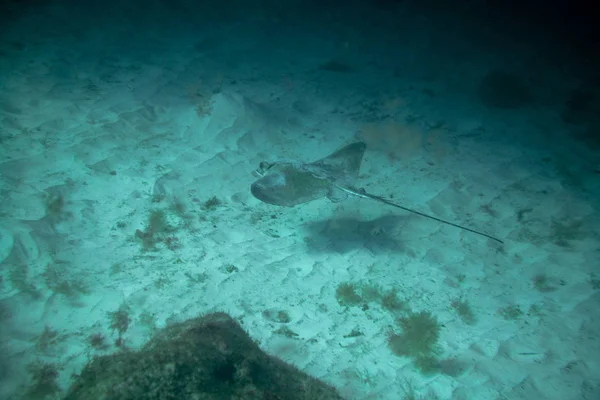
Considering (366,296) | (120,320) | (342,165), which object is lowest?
(366,296)

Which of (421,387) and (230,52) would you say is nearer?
(421,387)

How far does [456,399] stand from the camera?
3.25 metres

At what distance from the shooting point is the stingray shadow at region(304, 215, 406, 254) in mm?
4965

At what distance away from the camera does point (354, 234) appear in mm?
5207

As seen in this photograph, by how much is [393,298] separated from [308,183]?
8.40 feet

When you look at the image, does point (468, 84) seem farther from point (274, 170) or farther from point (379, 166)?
point (274, 170)

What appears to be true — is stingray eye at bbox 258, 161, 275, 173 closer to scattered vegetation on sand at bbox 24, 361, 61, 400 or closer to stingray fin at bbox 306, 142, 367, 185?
stingray fin at bbox 306, 142, 367, 185

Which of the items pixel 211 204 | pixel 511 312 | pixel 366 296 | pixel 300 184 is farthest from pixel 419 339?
pixel 211 204

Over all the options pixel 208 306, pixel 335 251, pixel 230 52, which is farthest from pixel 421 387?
pixel 230 52

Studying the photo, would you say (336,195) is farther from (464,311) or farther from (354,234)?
(464,311)

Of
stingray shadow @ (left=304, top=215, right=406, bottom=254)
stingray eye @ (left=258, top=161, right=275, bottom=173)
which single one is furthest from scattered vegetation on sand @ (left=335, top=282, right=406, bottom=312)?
stingray eye @ (left=258, top=161, right=275, bottom=173)

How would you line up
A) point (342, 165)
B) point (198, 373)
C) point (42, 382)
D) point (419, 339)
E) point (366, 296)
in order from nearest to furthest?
point (198, 373) → point (42, 382) → point (419, 339) → point (366, 296) → point (342, 165)

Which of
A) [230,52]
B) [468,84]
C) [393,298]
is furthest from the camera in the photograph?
[230,52]

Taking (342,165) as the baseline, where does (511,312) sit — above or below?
below
